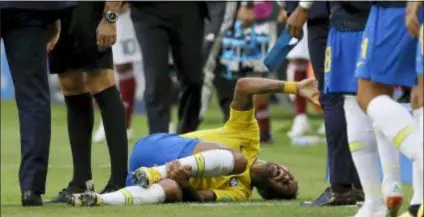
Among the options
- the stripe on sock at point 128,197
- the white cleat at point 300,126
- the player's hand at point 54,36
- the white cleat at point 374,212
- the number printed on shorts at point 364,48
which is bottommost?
the white cleat at point 300,126

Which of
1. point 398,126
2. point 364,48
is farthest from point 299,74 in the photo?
point 398,126

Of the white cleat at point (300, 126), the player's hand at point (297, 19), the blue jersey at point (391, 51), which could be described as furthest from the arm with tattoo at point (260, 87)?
the white cleat at point (300, 126)

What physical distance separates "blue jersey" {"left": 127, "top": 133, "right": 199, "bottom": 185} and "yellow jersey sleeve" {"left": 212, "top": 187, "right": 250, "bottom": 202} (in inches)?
13.2

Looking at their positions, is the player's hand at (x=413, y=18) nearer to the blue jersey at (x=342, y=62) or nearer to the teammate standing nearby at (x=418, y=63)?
the teammate standing nearby at (x=418, y=63)

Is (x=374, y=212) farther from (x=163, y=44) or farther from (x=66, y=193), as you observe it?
(x=163, y=44)

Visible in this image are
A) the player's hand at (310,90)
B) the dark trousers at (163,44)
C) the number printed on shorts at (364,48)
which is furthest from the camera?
the dark trousers at (163,44)

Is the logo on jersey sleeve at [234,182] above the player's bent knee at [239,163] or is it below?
below

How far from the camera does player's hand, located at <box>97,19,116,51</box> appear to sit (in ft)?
29.4

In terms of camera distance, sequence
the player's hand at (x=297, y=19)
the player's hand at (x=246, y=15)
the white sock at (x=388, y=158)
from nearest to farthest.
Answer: the white sock at (x=388, y=158)
the player's hand at (x=297, y=19)
the player's hand at (x=246, y=15)

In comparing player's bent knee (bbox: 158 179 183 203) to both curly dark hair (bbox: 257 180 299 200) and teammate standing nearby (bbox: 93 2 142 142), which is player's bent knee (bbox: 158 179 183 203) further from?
teammate standing nearby (bbox: 93 2 142 142)

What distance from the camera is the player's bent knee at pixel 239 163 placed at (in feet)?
28.7

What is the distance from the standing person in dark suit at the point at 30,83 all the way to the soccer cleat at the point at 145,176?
55cm

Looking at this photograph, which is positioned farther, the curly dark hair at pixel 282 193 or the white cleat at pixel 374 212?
the curly dark hair at pixel 282 193

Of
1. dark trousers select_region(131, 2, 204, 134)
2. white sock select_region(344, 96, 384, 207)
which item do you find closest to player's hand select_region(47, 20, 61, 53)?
dark trousers select_region(131, 2, 204, 134)
